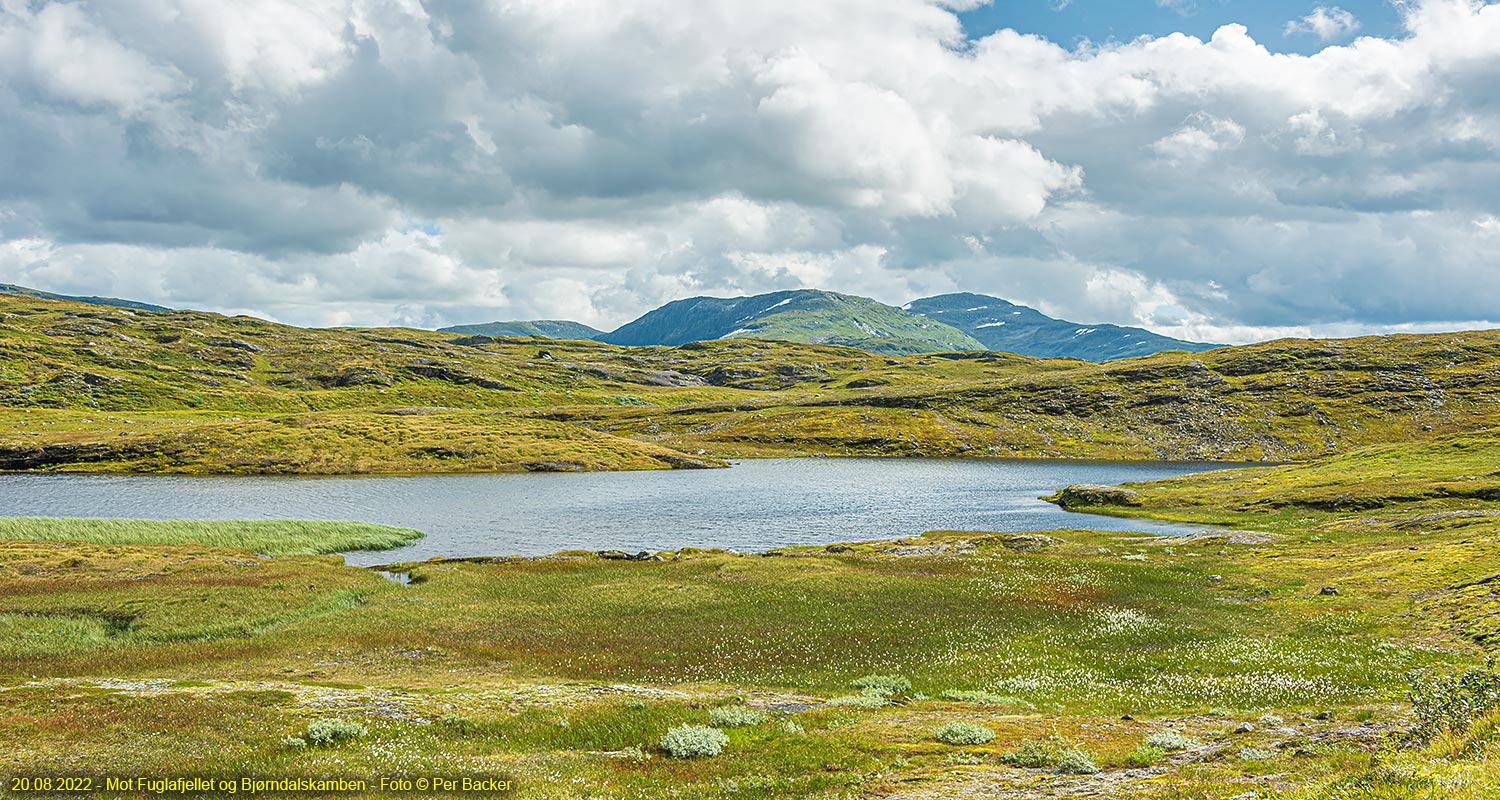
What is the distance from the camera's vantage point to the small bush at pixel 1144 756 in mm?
16047

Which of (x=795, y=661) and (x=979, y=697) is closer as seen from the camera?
(x=979, y=697)

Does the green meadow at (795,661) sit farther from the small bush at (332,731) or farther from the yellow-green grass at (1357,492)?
the yellow-green grass at (1357,492)

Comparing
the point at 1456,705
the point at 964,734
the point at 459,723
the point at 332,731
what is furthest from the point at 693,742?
the point at 1456,705

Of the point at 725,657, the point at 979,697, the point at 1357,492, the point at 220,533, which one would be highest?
the point at 1357,492

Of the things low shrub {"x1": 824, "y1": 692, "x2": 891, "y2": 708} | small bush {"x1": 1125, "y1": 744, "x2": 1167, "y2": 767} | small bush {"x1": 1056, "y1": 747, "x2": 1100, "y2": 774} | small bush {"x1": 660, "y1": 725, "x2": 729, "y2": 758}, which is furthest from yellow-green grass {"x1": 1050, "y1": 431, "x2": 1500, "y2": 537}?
small bush {"x1": 660, "y1": 725, "x2": 729, "y2": 758}

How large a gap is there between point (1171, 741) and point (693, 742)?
11.0 m

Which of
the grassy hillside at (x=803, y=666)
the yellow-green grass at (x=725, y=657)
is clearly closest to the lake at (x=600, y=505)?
the grassy hillside at (x=803, y=666)

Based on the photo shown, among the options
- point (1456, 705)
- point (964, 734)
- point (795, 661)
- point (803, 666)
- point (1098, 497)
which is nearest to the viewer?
point (1456, 705)

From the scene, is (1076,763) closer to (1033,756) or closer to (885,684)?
(1033,756)

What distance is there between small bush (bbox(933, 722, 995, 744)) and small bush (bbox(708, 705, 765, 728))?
5.03m

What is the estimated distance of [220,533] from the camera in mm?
79188

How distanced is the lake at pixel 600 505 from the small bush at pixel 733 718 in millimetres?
56705

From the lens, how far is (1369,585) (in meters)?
42.4

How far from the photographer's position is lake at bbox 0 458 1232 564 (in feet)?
281
